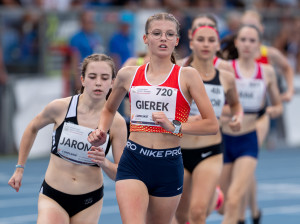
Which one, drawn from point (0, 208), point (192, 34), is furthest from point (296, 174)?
point (192, 34)

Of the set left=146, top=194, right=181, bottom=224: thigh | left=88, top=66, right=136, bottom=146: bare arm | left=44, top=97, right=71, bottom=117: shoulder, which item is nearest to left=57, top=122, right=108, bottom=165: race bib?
left=44, top=97, right=71, bottom=117: shoulder

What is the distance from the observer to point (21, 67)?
45.6ft

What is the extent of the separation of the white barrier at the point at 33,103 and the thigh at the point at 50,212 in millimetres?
7813

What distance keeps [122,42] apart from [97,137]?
884 cm

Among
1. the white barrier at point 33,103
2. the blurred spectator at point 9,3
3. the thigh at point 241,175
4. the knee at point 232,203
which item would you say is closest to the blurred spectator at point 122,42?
the white barrier at point 33,103

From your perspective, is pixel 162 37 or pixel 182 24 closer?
pixel 162 37

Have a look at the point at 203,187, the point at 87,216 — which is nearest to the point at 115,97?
the point at 87,216

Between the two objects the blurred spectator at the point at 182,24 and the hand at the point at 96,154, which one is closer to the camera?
the hand at the point at 96,154

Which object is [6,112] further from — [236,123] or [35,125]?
[35,125]

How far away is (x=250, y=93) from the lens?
8594 millimetres

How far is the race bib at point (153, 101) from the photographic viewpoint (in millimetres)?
5535

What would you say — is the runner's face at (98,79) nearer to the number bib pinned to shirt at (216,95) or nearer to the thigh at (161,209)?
the thigh at (161,209)

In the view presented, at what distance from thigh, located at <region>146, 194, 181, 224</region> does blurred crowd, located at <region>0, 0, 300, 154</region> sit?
783 centimetres

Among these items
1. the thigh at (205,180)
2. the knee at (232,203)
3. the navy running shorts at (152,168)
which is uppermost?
the navy running shorts at (152,168)
